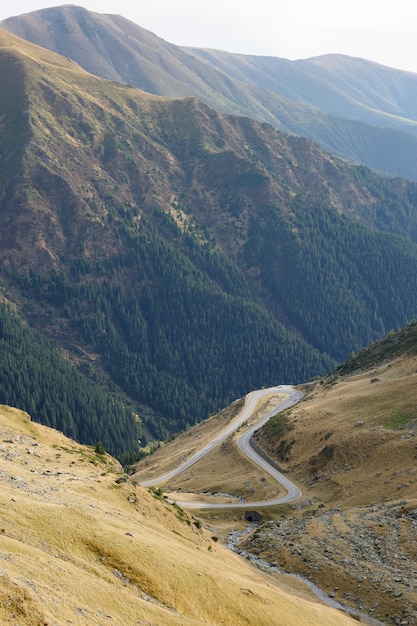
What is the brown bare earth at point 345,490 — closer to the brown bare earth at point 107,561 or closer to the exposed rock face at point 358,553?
the exposed rock face at point 358,553

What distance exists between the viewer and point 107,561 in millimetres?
48750

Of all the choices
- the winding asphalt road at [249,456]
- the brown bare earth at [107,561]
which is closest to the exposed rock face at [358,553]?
the brown bare earth at [107,561]

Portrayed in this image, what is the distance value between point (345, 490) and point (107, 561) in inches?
2703

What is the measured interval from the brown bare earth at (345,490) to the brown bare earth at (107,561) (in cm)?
657

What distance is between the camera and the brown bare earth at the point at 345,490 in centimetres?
7300

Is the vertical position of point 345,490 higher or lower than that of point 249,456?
higher

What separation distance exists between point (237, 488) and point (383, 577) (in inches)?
2201

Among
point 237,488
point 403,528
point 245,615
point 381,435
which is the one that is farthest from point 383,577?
point 237,488

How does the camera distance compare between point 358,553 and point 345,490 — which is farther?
point 345,490

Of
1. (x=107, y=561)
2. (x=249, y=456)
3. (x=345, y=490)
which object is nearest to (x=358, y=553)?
(x=345, y=490)

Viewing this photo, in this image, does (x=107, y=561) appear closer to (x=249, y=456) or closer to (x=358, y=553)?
(x=358, y=553)

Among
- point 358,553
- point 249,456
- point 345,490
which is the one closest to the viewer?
point 358,553

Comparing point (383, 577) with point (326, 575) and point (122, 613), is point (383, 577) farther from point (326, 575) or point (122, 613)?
point (122, 613)

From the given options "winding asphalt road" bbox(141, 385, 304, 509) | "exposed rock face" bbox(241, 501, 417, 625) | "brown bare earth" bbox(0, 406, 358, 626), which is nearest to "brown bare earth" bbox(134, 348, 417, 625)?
"exposed rock face" bbox(241, 501, 417, 625)
